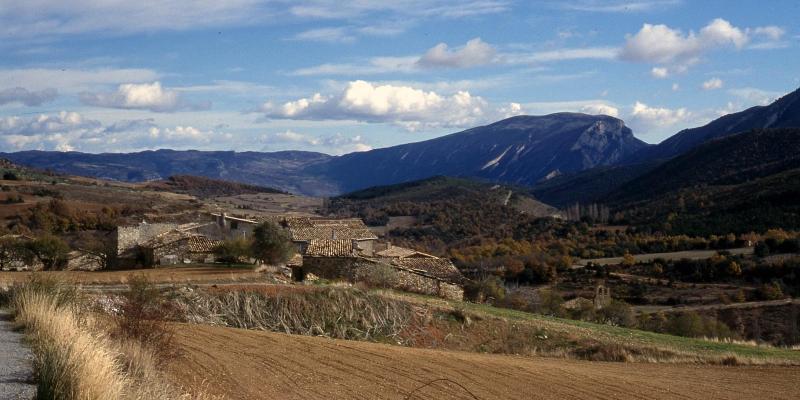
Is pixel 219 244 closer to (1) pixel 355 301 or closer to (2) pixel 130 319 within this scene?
(1) pixel 355 301

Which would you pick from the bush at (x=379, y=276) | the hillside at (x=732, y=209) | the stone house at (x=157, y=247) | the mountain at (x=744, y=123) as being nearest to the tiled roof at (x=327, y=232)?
the stone house at (x=157, y=247)

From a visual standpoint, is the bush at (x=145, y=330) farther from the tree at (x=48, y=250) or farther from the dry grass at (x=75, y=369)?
the tree at (x=48, y=250)

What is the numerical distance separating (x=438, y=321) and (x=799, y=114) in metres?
127

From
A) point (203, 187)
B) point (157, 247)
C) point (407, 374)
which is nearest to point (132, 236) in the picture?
point (157, 247)

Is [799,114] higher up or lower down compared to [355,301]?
higher up

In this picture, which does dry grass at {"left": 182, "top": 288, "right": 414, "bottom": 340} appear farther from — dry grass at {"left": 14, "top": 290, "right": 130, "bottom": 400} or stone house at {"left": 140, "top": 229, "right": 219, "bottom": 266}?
stone house at {"left": 140, "top": 229, "right": 219, "bottom": 266}

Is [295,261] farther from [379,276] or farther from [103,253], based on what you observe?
[103,253]

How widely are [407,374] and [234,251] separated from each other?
21.4 meters

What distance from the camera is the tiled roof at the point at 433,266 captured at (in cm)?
4159

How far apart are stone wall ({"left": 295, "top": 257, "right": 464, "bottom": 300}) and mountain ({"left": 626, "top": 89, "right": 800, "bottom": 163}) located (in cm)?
10871

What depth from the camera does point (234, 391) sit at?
41.5 feet

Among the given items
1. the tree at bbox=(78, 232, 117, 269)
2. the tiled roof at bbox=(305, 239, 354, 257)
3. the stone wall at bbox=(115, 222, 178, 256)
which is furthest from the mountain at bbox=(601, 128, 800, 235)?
the tree at bbox=(78, 232, 117, 269)

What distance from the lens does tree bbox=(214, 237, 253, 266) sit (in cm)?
3531

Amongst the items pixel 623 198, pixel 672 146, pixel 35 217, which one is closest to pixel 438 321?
pixel 35 217
